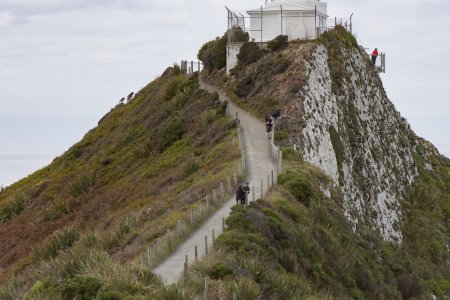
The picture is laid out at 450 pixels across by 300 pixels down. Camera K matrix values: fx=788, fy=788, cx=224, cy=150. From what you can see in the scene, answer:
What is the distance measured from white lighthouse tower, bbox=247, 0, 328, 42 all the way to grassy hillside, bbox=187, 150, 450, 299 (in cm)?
1726

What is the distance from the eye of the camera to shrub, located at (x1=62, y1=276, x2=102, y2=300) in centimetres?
1639

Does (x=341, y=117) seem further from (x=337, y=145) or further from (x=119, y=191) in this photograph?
(x=119, y=191)

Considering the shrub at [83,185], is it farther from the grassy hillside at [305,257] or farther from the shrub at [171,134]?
the grassy hillside at [305,257]

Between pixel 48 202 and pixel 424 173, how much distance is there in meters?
25.9

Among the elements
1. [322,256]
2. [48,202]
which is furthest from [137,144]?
[322,256]

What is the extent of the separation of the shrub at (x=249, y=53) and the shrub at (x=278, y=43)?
28.0 inches

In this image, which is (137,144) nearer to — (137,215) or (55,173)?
(55,173)

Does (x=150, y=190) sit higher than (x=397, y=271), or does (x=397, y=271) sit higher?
(x=150, y=190)

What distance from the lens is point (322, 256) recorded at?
23.5 meters

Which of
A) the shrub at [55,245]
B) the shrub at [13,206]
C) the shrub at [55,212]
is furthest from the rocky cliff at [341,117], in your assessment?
the shrub at [13,206]

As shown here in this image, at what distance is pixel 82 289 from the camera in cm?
1659

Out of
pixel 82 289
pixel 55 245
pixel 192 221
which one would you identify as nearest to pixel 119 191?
pixel 55 245

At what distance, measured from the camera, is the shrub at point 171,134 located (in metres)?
45.5

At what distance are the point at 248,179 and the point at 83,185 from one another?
669 inches
